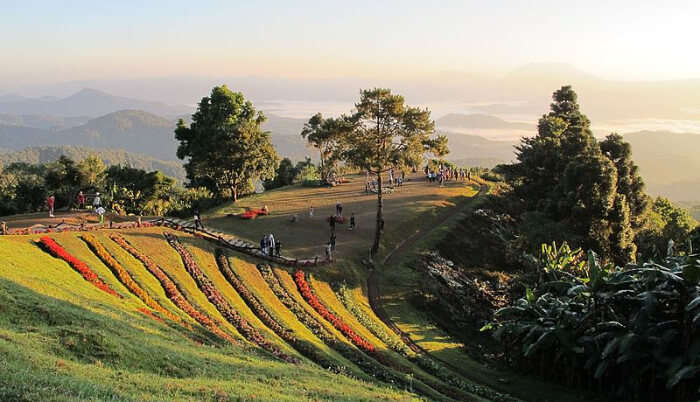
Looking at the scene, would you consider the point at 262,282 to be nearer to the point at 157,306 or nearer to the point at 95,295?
the point at 157,306

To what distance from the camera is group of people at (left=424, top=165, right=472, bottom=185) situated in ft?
234

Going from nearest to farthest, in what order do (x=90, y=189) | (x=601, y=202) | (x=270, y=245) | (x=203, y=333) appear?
(x=203, y=333) → (x=601, y=202) → (x=270, y=245) → (x=90, y=189)

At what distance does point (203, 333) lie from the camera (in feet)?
72.6

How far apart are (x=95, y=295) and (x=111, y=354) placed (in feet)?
26.3

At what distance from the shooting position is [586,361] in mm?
Answer: 23906

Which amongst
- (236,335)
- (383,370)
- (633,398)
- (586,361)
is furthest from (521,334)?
(236,335)

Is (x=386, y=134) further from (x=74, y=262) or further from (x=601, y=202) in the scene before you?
(x=74, y=262)

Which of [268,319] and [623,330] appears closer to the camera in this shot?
[623,330]

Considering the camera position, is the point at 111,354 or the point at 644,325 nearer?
the point at 111,354

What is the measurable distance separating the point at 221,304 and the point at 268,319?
2.59m

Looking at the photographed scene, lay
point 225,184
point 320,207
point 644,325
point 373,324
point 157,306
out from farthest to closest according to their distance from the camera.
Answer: point 225,184, point 320,207, point 373,324, point 157,306, point 644,325

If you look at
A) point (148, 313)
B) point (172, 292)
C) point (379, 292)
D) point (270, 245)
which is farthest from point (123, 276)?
point (379, 292)

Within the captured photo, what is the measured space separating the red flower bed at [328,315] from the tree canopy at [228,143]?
23.3 meters

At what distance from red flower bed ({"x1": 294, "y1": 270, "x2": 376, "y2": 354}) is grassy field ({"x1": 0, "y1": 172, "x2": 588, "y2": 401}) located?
397mm
